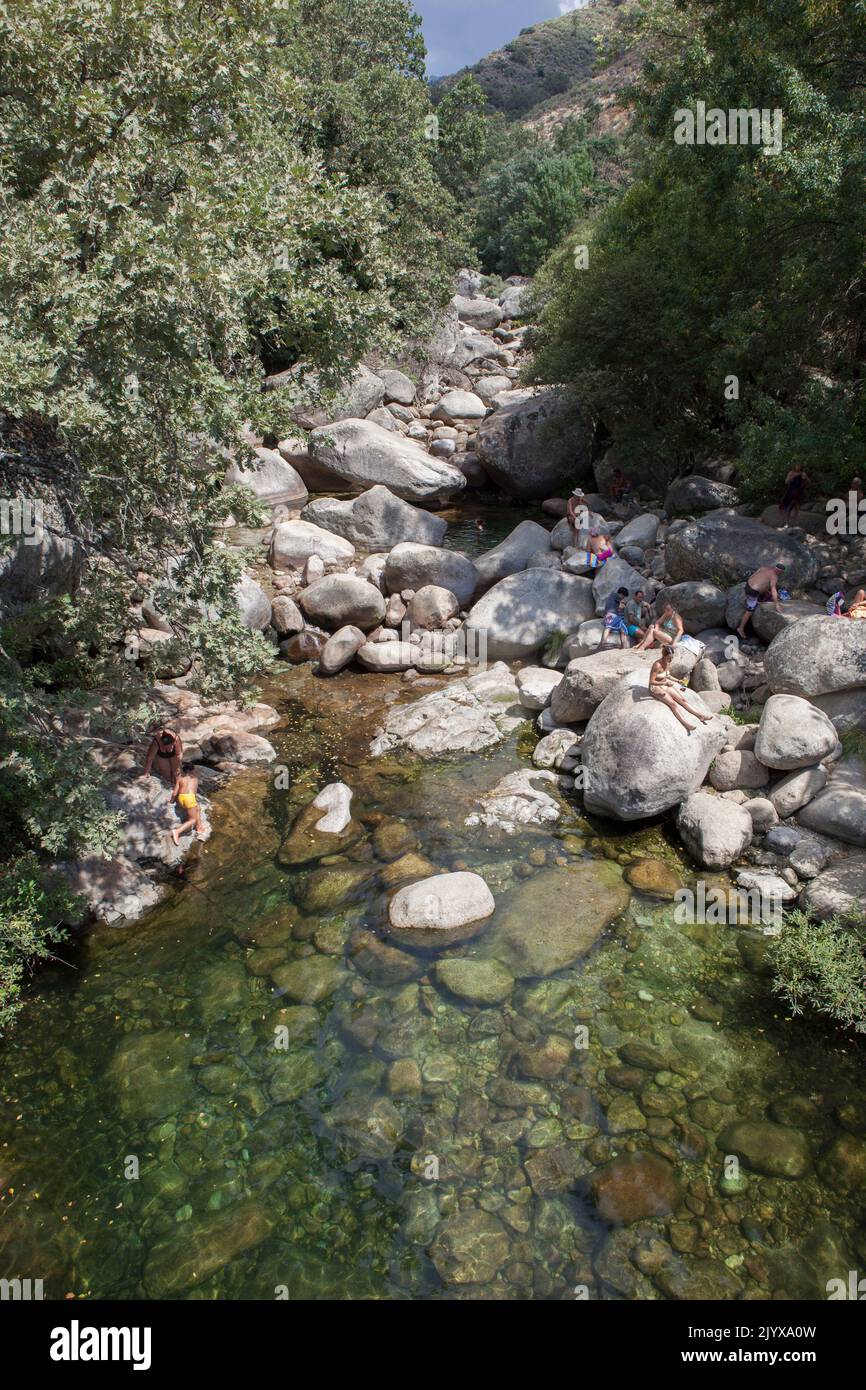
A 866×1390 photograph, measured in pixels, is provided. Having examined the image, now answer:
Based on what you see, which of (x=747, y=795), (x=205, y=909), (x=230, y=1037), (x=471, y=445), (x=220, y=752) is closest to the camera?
(x=230, y=1037)

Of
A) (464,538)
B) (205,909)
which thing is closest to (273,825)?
(205,909)

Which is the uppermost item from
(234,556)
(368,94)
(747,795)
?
(368,94)

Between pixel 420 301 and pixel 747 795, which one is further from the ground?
pixel 420 301

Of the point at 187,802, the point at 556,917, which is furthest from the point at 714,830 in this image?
the point at 187,802

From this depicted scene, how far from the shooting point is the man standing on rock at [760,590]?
14242 millimetres

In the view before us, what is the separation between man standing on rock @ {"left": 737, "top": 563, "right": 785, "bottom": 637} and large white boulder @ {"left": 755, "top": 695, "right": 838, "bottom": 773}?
304cm

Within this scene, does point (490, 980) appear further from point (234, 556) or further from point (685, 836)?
point (234, 556)

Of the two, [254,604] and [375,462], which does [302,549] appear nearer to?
[254,604]

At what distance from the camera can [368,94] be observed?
95.7 ft

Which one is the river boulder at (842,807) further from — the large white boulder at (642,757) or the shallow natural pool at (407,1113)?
the shallow natural pool at (407,1113)

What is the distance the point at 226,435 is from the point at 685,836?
313 inches

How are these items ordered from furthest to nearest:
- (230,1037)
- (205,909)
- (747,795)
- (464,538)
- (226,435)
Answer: (464,538)
(747,795)
(205,909)
(226,435)
(230,1037)

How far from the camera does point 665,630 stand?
14.8 meters

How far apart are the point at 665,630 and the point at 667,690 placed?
320 centimetres
